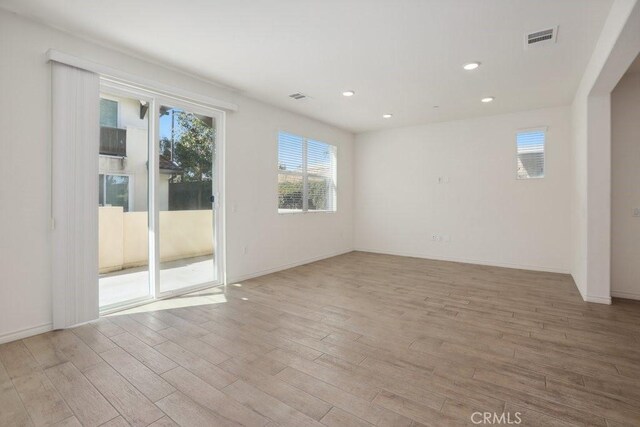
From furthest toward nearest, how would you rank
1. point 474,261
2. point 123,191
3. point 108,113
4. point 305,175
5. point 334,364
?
1. point 305,175
2. point 474,261
3. point 123,191
4. point 108,113
5. point 334,364

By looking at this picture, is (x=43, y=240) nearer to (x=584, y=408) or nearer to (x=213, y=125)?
(x=213, y=125)

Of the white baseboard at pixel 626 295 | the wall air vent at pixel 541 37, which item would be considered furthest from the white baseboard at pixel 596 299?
the wall air vent at pixel 541 37

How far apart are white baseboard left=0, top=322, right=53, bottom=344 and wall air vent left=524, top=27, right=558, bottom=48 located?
5278 millimetres

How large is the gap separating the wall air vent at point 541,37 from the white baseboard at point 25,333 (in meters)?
5.28

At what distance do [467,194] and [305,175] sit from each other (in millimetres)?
3174

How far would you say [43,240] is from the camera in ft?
9.37

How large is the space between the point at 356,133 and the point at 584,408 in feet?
21.0

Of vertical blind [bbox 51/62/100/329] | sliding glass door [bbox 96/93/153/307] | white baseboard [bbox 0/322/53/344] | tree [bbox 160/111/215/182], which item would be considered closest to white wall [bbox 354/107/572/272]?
tree [bbox 160/111/215/182]

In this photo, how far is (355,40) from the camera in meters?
3.08

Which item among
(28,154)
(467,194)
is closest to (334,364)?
(28,154)

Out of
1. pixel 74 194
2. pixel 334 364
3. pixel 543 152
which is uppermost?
pixel 543 152

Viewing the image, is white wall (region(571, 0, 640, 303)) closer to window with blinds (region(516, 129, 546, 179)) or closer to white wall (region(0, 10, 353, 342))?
window with blinds (region(516, 129, 546, 179))

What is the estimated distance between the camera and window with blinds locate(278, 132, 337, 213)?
5613mm

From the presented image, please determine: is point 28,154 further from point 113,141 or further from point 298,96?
point 298,96
